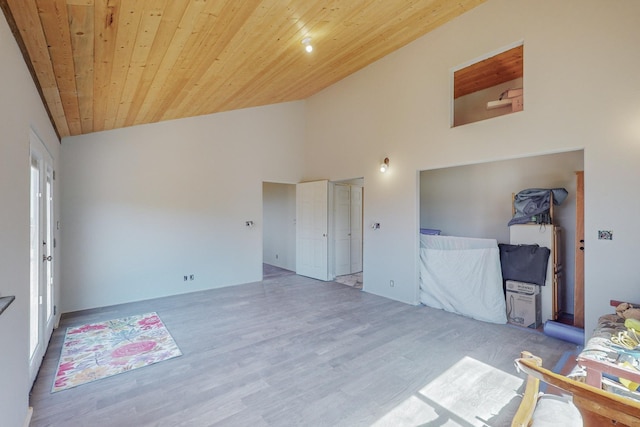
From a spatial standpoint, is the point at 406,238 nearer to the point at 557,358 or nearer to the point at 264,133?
the point at 557,358

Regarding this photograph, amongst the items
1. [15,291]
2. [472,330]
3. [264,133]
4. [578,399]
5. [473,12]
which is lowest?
[472,330]

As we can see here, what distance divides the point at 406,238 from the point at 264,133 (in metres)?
3.68

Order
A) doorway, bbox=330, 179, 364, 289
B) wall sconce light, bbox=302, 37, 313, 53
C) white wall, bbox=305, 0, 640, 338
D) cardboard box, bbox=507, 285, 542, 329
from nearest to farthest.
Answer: white wall, bbox=305, 0, 640, 338, wall sconce light, bbox=302, 37, 313, 53, cardboard box, bbox=507, 285, 542, 329, doorway, bbox=330, 179, 364, 289

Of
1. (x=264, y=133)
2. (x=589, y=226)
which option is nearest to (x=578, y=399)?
(x=589, y=226)

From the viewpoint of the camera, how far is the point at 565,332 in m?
3.33

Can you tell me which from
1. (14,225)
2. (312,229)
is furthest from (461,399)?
(312,229)

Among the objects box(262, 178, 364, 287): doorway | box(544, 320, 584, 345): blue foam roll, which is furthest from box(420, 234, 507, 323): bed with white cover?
box(262, 178, 364, 287): doorway

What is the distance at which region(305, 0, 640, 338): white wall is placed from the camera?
9.20ft

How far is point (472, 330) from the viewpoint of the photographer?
3691 millimetres

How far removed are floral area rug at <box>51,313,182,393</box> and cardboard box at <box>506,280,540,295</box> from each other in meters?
4.22

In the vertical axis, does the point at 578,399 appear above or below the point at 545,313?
above

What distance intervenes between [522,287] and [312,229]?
3.94 metres

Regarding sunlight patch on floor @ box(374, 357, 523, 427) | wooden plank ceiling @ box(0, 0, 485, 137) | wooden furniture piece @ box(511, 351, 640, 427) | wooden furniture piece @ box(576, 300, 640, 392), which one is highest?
wooden plank ceiling @ box(0, 0, 485, 137)

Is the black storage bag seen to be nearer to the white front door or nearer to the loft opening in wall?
the loft opening in wall
